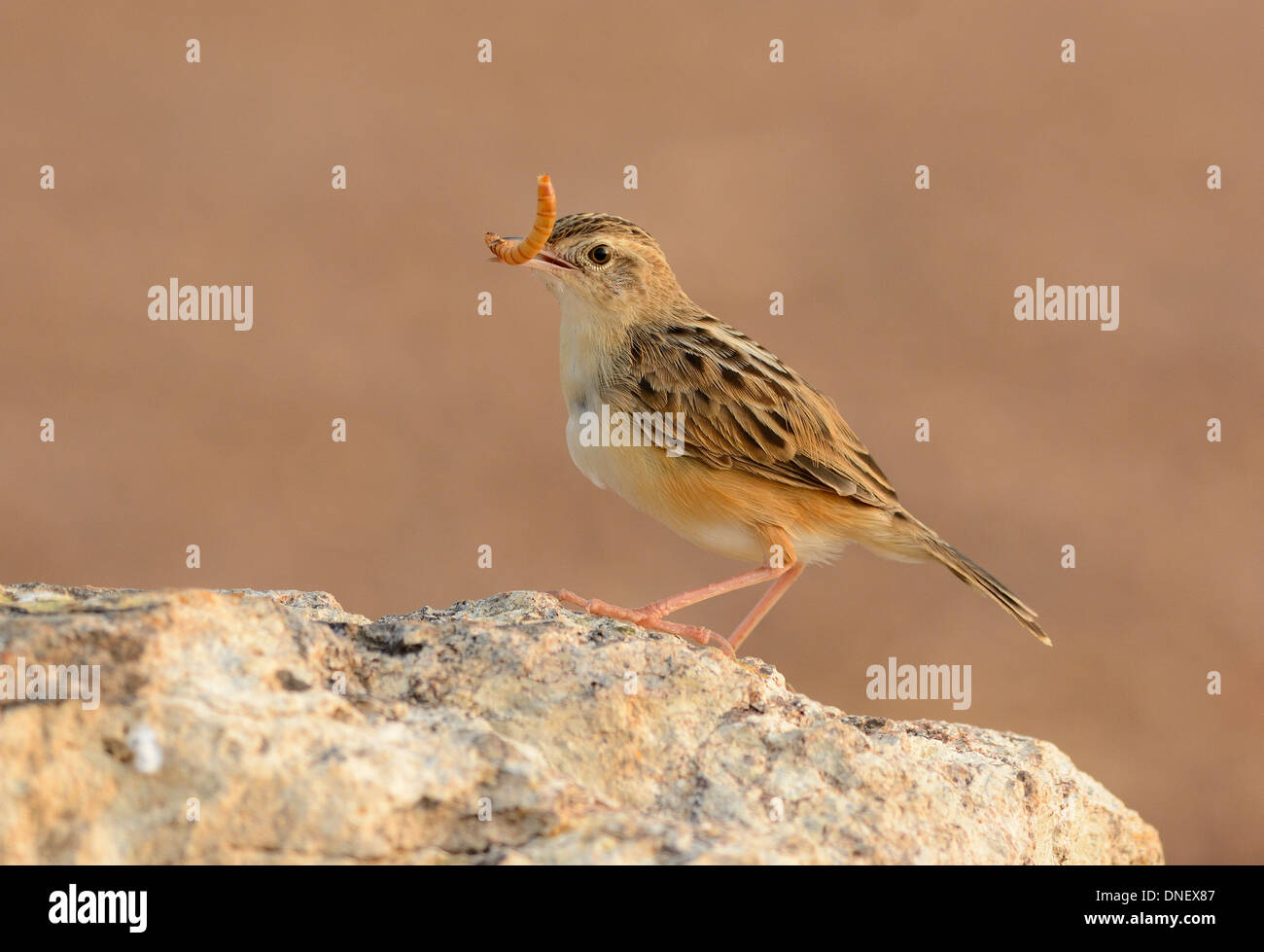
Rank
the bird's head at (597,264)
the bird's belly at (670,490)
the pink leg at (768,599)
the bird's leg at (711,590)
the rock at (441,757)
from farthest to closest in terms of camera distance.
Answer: the bird's head at (597,264)
the pink leg at (768,599)
the bird's belly at (670,490)
the bird's leg at (711,590)
the rock at (441,757)

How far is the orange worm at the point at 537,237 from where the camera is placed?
575 centimetres

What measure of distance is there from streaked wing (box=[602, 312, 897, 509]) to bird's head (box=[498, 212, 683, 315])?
0.21 meters

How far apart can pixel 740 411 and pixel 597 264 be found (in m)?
1.15

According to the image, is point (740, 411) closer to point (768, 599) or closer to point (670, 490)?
point (670, 490)

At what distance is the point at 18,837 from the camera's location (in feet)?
9.72

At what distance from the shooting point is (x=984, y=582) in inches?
251

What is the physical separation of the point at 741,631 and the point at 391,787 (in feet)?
10.8

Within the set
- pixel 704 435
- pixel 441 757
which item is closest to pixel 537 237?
pixel 704 435

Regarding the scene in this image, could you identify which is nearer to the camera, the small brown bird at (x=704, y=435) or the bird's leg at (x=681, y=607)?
the bird's leg at (x=681, y=607)

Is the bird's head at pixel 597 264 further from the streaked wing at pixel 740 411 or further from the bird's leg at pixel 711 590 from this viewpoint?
the bird's leg at pixel 711 590

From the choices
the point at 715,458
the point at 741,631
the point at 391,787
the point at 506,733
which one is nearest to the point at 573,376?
the point at 715,458

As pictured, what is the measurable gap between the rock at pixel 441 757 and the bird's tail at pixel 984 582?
153 cm

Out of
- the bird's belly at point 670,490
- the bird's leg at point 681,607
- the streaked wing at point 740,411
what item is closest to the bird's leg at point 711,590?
the bird's leg at point 681,607
